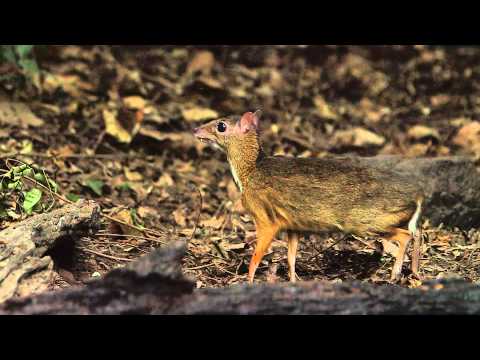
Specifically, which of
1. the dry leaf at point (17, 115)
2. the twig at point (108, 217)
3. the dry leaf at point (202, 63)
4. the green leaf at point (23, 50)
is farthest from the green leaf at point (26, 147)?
the dry leaf at point (202, 63)

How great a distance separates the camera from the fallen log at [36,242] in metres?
5.84

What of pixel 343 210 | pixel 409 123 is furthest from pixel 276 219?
pixel 409 123

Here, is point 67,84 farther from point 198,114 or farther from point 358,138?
point 358,138

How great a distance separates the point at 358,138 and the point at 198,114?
2351mm

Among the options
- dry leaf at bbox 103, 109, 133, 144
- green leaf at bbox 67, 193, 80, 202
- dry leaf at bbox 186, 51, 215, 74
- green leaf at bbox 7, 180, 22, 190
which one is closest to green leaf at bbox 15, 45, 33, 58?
dry leaf at bbox 103, 109, 133, 144

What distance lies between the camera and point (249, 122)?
7504 millimetres

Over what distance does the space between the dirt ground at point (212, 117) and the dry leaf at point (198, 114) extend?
0.02 m

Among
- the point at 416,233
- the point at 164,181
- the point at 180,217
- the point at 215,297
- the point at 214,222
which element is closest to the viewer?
the point at 215,297

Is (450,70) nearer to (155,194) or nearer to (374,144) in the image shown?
(374,144)

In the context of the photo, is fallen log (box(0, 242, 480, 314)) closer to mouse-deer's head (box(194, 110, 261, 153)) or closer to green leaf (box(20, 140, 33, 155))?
mouse-deer's head (box(194, 110, 261, 153))

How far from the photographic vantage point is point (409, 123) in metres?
12.4

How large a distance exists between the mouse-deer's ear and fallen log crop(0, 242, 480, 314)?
2.47 meters

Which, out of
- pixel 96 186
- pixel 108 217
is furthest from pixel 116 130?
pixel 108 217

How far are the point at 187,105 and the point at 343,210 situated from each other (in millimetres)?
5760
